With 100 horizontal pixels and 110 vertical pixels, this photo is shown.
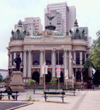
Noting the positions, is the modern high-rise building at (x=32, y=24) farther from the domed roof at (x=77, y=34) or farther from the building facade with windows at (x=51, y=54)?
the building facade with windows at (x=51, y=54)

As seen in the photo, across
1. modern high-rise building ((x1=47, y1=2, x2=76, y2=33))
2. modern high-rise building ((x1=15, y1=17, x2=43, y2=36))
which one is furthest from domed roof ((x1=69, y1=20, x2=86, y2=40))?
modern high-rise building ((x1=47, y1=2, x2=76, y2=33))

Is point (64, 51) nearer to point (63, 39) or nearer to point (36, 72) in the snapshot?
point (63, 39)

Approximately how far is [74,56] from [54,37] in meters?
11.1

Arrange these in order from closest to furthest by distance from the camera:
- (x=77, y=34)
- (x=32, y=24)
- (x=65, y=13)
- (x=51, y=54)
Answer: (x=51, y=54) → (x=77, y=34) → (x=32, y=24) → (x=65, y=13)

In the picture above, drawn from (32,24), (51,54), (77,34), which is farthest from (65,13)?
(51,54)

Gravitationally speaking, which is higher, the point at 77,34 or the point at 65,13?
the point at 65,13

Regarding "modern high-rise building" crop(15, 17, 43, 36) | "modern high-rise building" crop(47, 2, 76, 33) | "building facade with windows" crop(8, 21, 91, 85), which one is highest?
"modern high-rise building" crop(47, 2, 76, 33)

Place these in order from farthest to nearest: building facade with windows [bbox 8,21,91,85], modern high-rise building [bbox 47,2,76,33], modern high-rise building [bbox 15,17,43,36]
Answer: modern high-rise building [bbox 47,2,76,33] → modern high-rise building [bbox 15,17,43,36] → building facade with windows [bbox 8,21,91,85]

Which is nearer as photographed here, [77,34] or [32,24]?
[77,34]

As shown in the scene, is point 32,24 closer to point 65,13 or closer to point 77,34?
point 65,13

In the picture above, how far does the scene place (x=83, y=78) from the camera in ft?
325

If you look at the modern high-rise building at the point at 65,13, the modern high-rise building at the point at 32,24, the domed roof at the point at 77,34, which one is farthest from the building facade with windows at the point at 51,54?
the modern high-rise building at the point at 65,13

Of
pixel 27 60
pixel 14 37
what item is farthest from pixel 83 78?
pixel 14 37

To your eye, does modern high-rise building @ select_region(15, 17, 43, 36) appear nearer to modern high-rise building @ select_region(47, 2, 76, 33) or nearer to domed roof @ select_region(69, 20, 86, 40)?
modern high-rise building @ select_region(47, 2, 76, 33)
